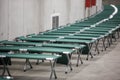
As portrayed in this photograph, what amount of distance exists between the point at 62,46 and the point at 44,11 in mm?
5446

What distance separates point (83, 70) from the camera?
10078 millimetres

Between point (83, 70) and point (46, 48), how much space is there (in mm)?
1231

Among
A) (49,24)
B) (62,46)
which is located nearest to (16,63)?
(62,46)

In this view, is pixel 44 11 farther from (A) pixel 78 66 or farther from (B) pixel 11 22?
(A) pixel 78 66

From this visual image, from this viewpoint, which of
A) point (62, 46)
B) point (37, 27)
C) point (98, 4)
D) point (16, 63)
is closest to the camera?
point (62, 46)

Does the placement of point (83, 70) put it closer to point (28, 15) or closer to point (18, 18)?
point (18, 18)

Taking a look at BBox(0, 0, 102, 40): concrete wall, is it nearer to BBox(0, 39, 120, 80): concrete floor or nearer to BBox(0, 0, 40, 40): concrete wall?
BBox(0, 0, 40, 40): concrete wall

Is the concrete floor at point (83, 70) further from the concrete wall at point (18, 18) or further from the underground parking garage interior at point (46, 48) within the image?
the concrete wall at point (18, 18)

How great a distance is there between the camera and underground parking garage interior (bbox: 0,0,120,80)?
9.22 metres

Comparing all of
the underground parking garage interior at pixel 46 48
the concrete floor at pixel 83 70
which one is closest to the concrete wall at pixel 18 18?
the underground parking garage interior at pixel 46 48

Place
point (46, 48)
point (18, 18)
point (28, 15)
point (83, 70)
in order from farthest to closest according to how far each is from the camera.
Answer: point (28, 15) → point (18, 18) → point (83, 70) → point (46, 48)

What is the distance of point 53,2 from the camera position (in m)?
16.8

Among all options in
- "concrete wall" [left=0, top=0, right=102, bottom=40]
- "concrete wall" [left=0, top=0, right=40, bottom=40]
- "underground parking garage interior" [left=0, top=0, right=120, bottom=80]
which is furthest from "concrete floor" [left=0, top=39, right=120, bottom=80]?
"concrete wall" [left=0, top=0, right=102, bottom=40]

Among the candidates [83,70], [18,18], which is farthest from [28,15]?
[83,70]
